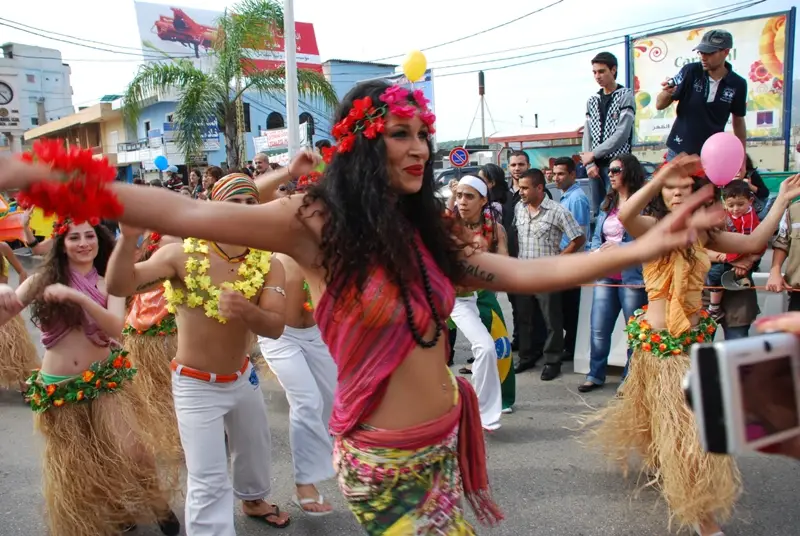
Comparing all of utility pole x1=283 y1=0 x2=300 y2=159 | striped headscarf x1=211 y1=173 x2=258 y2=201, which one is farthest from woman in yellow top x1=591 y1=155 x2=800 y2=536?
utility pole x1=283 y1=0 x2=300 y2=159

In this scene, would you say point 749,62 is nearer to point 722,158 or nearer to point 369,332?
point 722,158

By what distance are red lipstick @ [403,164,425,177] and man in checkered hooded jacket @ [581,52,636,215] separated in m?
4.61

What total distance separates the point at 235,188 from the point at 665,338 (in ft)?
8.25

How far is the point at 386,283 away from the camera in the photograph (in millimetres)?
2053

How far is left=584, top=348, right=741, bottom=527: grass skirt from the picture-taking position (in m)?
3.40

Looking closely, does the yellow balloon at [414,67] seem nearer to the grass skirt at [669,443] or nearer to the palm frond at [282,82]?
the grass skirt at [669,443]

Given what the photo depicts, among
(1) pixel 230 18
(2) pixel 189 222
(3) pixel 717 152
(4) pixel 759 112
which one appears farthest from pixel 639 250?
(1) pixel 230 18

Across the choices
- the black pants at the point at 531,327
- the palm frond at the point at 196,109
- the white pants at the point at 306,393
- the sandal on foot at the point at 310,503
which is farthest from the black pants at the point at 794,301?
the palm frond at the point at 196,109

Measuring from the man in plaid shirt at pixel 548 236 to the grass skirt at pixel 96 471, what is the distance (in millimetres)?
3825

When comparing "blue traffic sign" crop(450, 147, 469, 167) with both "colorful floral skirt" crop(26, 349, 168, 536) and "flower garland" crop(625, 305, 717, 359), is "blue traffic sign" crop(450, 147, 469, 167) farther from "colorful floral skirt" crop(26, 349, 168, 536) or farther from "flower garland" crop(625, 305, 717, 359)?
"colorful floral skirt" crop(26, 349, 168, 536)

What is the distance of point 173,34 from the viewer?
37.2 metres

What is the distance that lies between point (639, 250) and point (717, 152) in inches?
82.7

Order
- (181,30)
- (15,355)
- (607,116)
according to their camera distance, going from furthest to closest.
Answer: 1. (181,30)
2. (607,116)
3. (15,355)

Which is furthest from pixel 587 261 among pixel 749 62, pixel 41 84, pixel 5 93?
pixel 41 84
